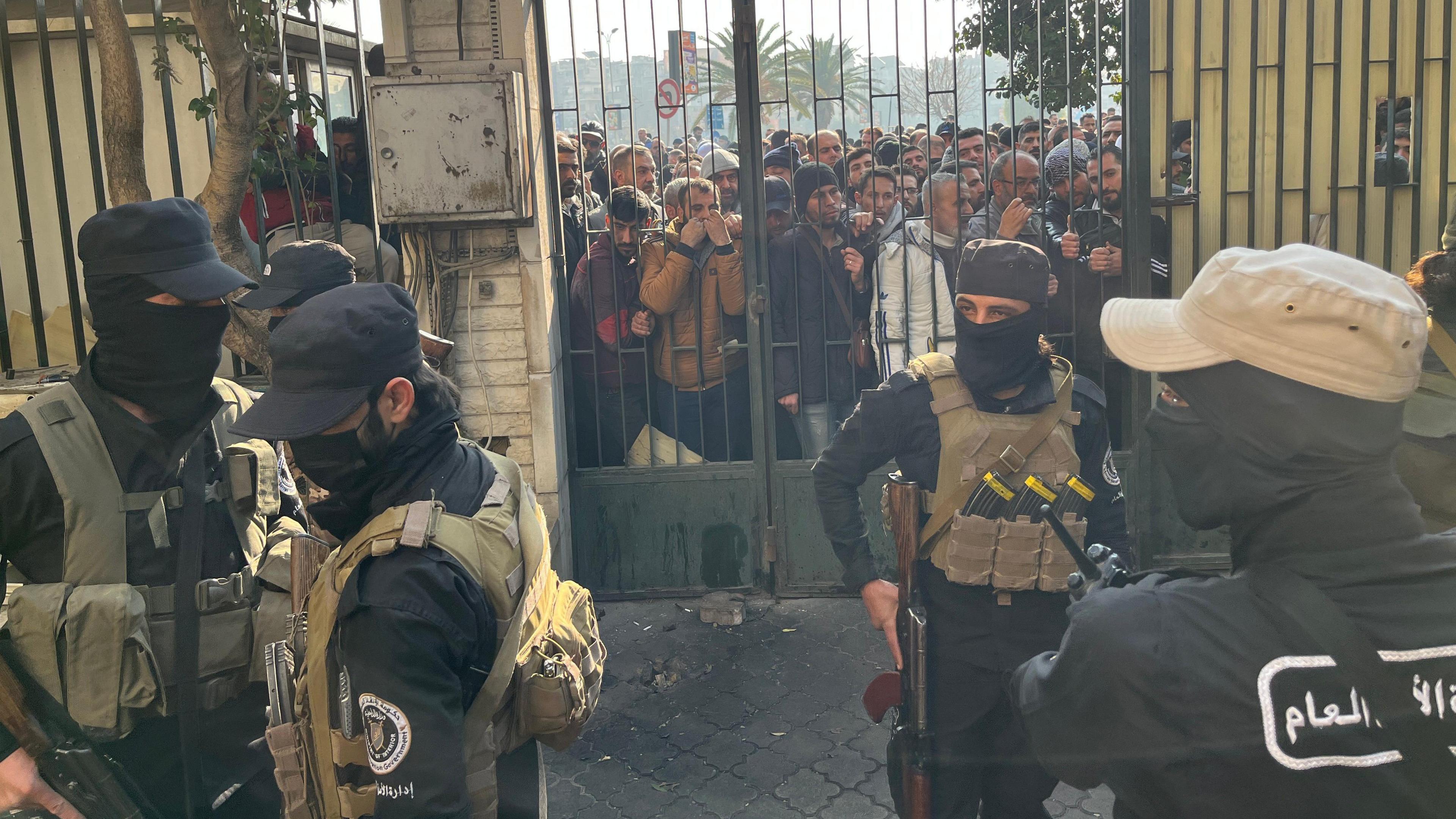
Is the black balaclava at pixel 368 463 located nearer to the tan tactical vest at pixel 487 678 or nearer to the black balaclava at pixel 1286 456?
the tan tactical vest at pixel 487 678

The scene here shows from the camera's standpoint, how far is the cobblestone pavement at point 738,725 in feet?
12.1

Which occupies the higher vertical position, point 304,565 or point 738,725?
point 304,565

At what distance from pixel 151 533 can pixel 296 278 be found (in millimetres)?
1178

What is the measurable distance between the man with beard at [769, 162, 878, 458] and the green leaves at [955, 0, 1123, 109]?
3.16ft

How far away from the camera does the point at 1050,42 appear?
5.96 metres

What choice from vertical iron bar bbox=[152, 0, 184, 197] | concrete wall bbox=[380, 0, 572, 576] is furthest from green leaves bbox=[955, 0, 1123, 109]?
vertical iron bar bbox=[152, 0, 184, 197]

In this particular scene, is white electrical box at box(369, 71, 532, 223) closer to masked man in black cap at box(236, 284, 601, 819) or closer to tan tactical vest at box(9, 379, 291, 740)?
tan tactical vest at box(9, 379, 291, 740)

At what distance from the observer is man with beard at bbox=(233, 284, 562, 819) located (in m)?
1.74

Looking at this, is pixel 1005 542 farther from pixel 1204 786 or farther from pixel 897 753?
pixel 1204 786

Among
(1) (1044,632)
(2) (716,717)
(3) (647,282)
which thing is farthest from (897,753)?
(3) (647,282)

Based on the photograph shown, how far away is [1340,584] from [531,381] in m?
3.82

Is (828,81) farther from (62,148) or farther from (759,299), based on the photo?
(62,148)

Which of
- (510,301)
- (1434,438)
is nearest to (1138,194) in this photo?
(1434,438)

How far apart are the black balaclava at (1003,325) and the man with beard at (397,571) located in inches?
58.9
